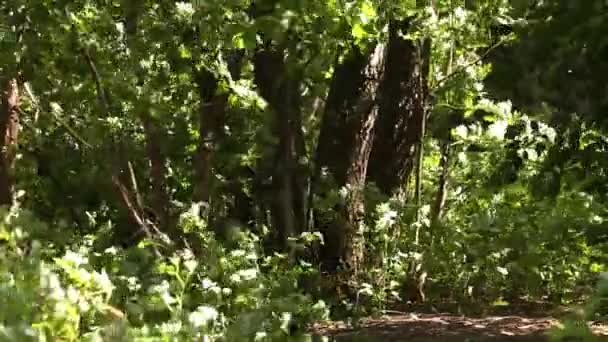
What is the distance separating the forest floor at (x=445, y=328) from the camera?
4.97 meters

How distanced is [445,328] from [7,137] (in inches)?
127

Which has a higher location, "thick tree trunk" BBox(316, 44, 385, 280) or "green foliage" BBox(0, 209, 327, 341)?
"thick tree trunk" BBox(316, 44, 385, 280)

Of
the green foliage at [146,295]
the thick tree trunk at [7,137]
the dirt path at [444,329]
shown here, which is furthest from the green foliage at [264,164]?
the dirt path at [444,329]

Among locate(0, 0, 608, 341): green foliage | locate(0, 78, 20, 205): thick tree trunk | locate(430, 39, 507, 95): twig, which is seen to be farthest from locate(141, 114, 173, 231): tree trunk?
locate(430, 39, 507, 95): twig

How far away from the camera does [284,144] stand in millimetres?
6273

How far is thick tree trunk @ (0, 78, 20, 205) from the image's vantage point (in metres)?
6.13

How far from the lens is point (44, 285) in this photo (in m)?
2.97

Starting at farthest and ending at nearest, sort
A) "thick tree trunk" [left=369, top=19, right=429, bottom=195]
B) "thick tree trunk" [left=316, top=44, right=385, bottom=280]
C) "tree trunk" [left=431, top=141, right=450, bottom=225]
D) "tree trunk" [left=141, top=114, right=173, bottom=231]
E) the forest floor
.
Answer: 1. "tree trunk" [left=431, top=141, right=450, bottom=225]
2. "thick tree trunk" [left=369, top=19, right=429, bottom=195]
3. "thick tree trunk" [left=316, top=44, right=385, bottom=280]
4. "tree trunk" [left=141, top=114, right=173, bottom=231]
5. the forest floor

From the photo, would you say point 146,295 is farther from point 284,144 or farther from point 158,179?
point 284,144

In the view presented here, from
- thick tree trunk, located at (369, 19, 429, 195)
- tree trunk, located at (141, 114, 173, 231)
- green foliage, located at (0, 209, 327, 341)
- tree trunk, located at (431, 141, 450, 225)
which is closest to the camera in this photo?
green foliage, located at (0, 209, 327, 341)

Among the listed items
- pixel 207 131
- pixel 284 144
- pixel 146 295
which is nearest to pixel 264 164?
pixel 284 144

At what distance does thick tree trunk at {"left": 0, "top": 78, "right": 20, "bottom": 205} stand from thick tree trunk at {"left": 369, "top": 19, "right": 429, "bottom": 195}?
2513 millimetres

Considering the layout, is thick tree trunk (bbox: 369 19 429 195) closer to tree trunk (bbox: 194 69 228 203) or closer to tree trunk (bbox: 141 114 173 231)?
tree trunk (bbox: 194 69 228 203)

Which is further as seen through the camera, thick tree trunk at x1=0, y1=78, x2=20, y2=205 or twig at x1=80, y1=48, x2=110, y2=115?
thick tree trunk at x1=0, y1=78, x2=20, y2=205
